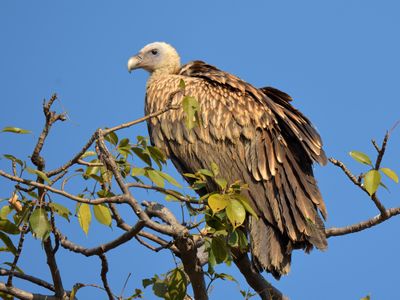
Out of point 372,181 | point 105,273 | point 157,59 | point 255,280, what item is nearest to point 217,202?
point 372,181

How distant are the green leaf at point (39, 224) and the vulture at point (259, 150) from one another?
2.49m

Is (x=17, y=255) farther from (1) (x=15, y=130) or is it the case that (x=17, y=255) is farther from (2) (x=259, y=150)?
(2) (x=259, y=150)

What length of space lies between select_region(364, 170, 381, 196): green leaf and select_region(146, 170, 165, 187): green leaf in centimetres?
111

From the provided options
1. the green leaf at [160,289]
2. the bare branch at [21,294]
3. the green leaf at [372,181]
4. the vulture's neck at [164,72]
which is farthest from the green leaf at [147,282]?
the vulture's neck at [164,72]

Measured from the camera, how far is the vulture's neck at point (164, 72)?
819 cm

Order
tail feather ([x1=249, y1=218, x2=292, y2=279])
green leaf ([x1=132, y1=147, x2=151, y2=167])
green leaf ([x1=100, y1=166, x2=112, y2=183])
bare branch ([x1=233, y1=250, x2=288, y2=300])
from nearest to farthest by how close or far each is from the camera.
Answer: green leaf ([x1=100, y1=166, x2=112, y2=183])
green leaf ([x1=132, y1=147, x2=151, y2=167])
bare branch ([x1=233, y1=250, x2=288, y2=300])
tail feather ([x1=249, y1=218, x2=292, y2=279])

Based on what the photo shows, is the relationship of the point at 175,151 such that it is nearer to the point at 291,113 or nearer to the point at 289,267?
the point at 291,113

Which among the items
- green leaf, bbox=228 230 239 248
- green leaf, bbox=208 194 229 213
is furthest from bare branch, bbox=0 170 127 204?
green leaf, bbox=228 230 239 248

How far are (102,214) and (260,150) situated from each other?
292cm

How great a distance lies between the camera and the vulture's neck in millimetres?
8188

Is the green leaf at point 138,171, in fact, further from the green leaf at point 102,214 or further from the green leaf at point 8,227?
the green leaf at point 8,227

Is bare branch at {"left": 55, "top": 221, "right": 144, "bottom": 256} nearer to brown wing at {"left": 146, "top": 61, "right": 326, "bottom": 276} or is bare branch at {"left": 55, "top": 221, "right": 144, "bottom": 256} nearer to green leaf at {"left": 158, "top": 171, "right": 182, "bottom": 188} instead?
green leaf at {"left": 158, "top": 171, "right": 182, "bottom": 188}

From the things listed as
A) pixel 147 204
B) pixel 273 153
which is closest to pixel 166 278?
pixel 147 204

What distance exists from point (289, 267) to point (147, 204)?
168cm
